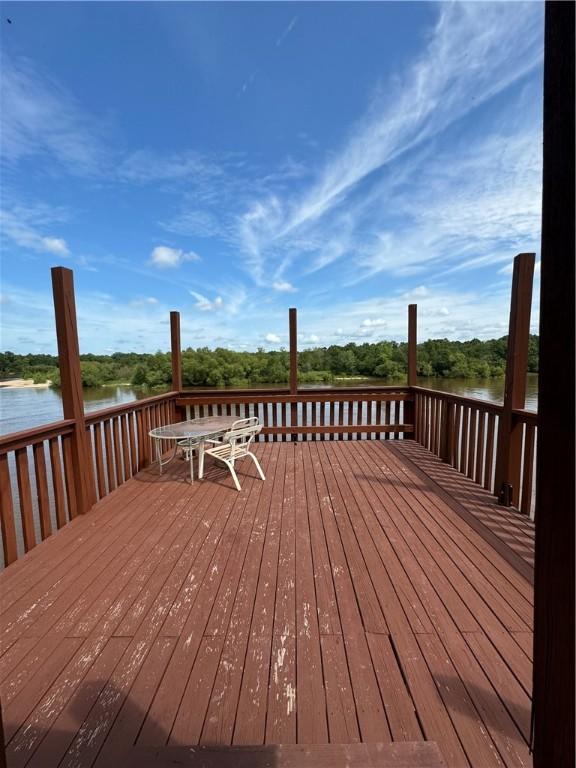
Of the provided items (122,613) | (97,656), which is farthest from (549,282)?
(122,613)

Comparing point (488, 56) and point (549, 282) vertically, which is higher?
point (488, 56)

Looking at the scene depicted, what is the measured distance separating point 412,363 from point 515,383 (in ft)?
7.28

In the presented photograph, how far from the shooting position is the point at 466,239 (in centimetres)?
859

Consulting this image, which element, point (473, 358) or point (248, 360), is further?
point (248, 360)

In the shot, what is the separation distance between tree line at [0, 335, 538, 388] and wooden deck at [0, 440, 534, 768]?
5.20m

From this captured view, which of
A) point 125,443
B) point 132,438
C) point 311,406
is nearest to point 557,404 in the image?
point 125,443

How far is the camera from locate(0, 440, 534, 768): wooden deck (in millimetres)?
1101

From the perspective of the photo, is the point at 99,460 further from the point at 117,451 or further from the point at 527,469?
the point at 527,469

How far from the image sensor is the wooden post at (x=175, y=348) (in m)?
4.67

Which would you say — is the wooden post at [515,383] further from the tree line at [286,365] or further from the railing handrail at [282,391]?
the tree line at [286,365]

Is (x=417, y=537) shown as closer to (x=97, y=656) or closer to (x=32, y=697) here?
(x=97, y=656)

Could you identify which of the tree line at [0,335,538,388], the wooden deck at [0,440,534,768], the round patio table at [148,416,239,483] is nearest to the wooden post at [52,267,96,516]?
the wooden deck at [0,440,534,768]

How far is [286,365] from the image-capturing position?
945 cm

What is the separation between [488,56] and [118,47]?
187 inches
